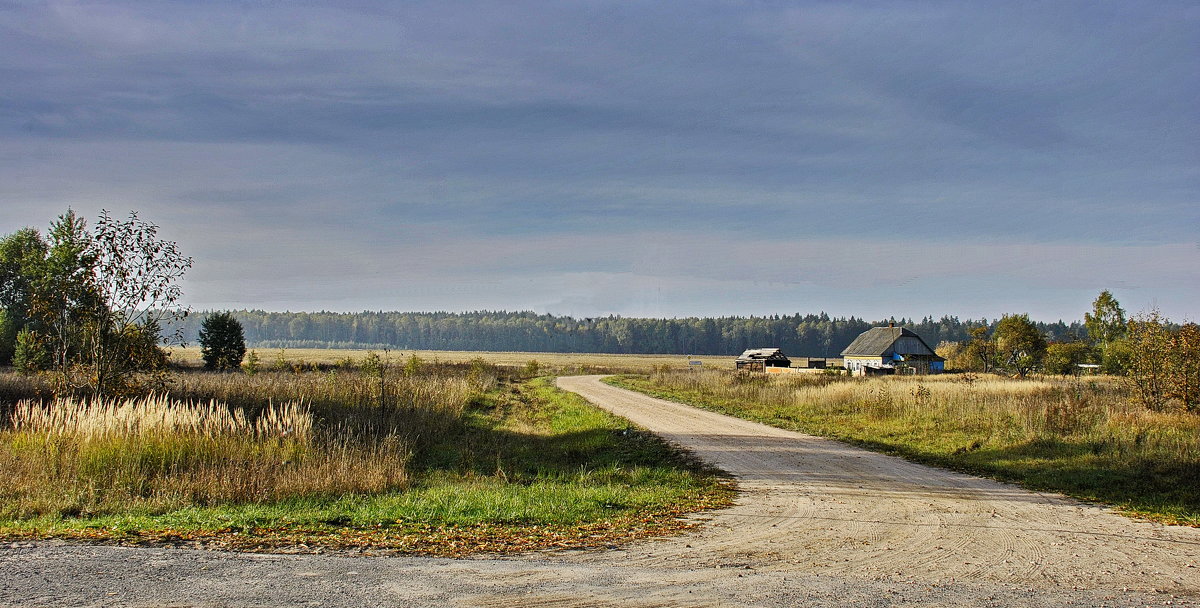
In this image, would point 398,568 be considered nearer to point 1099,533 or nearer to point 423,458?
point 1099,533

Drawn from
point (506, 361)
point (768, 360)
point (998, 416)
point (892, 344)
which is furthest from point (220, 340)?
point (506, 361)

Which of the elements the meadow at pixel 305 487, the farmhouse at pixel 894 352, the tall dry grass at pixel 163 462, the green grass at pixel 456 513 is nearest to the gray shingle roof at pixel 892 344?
the farmhouse at pixel 894 352

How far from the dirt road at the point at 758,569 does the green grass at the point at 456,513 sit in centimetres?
74

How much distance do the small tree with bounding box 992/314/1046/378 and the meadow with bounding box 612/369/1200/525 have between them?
32.0m

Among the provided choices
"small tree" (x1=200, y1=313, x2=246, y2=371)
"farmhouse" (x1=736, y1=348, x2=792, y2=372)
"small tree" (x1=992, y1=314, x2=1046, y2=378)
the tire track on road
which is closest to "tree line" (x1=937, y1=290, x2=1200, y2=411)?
"small tree" (x1=992, y1=314, x2=1046, y2=378)

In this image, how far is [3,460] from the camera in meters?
11.6

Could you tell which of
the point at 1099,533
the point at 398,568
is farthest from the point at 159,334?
the point at 1099,533

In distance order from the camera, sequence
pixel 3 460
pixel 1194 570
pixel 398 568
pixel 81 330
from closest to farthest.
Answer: pixel 398 568 → pixel 1194 570 → pixel 3 460 → pixel 81 330

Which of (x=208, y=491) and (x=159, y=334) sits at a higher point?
(x=159, y=334)

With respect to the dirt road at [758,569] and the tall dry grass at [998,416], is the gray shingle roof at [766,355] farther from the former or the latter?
the dirt road at [758,569]

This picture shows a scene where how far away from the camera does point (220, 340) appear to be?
5188cm

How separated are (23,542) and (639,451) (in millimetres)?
11805

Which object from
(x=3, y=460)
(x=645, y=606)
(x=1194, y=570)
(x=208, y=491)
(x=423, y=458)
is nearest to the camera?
(x=645, y=606)

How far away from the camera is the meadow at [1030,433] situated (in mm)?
12250
